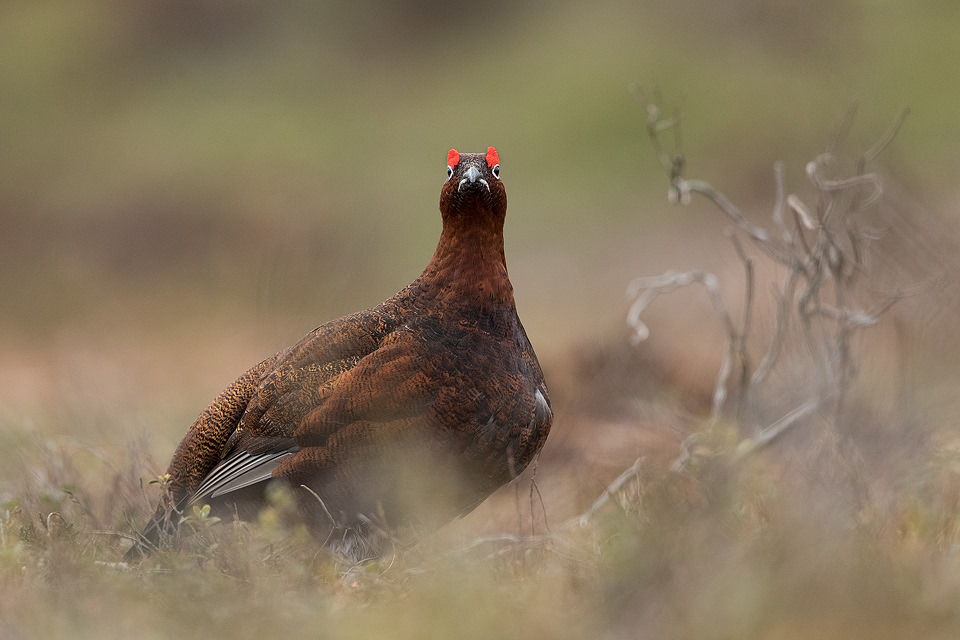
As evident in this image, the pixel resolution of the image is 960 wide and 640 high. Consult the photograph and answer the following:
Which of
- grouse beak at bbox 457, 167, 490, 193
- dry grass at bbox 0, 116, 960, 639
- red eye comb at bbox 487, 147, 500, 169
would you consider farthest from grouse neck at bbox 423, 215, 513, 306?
dry grass at bbox 0, 116, 960, 639

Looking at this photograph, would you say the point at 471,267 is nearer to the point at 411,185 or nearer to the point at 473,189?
the point at 473,189

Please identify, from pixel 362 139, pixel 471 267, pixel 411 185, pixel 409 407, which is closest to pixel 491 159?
pixel 471 267

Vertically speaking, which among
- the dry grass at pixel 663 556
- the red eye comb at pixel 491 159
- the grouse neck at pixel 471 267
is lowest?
the dry grass at pixel 663 556

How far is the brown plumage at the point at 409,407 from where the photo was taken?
481 centimetres

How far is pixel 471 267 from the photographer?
16.8 ft

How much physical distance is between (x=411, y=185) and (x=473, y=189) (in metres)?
16.8

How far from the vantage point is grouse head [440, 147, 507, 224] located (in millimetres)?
5090

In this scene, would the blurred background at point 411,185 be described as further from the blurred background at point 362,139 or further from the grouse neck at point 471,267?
the grouse neck at point 471,267

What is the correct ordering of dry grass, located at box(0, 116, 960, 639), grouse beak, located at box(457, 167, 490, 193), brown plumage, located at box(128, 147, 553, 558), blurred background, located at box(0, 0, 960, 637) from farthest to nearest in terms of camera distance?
1. blurred background, located at box(0, 0, 960, 637)
2. grouse beak, located at box(457, 167, 490, 193)
3. brown plumage, located at box(128, 147, 553, 558)
4. dry grass, located at box(0, 116, 960, 639)

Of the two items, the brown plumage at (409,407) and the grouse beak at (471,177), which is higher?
the grouse beak at (471,177)

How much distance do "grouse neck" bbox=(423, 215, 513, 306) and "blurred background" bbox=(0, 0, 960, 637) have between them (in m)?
1.25

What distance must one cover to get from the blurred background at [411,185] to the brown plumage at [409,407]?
2.59 ft

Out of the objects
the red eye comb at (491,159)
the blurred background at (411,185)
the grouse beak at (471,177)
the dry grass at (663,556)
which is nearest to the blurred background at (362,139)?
the blurred background at (411,185)

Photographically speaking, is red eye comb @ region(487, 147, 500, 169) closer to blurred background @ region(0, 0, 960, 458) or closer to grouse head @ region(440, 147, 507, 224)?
grouse head @ region(440, 147, 507, 224)
